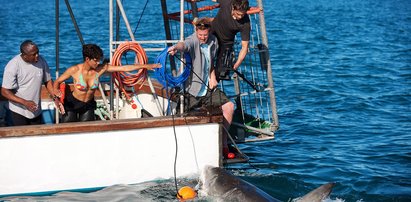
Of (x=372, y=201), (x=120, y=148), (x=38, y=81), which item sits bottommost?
(x=372, y=201)

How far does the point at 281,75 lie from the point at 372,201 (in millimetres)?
12081

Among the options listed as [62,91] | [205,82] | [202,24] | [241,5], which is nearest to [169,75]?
[205,82]

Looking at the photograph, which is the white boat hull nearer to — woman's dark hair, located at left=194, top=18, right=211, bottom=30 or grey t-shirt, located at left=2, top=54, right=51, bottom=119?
grey t-shirt, located at left=2, top=54, right=51, bottom=119

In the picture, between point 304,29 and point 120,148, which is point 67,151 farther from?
point 304,29

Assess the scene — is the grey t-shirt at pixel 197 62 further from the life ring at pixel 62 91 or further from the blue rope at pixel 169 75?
the life ring at pixel 62 91

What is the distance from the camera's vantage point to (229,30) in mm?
9906

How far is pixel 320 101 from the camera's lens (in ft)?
58.4

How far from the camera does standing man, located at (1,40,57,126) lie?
940cm

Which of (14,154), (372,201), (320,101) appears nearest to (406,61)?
(320,101)

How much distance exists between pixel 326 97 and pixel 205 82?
9.14 meters

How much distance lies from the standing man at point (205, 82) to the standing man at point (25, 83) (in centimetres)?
207

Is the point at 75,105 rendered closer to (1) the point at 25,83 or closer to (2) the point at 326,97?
(1) the point at 25,83

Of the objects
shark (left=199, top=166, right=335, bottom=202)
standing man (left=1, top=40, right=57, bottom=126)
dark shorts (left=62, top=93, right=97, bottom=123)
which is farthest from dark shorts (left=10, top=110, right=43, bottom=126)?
shark (left=199, top=166, right=335, bottom=202)

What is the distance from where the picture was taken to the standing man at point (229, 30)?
9.77 m
